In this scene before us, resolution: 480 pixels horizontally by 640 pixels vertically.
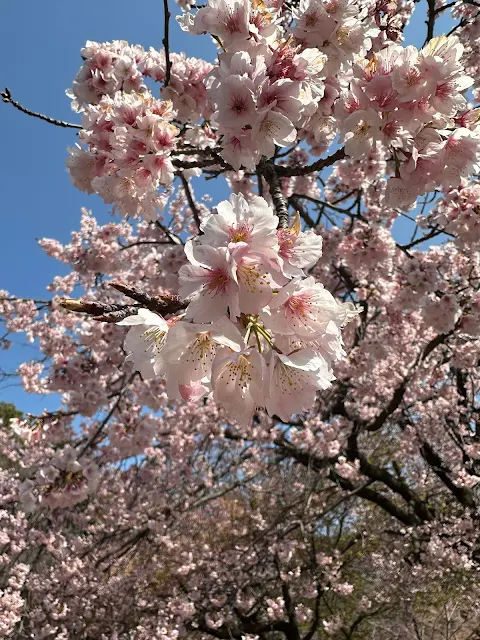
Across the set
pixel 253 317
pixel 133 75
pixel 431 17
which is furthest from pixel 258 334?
pixel 431 17

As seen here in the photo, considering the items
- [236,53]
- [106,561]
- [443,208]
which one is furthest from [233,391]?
[106,561]

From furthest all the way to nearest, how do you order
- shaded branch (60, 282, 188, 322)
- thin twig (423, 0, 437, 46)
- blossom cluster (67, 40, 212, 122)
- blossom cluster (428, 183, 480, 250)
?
1. blossom cluster (428, 183, 480, 250)
2. thin twig (423, 0, 437, 46)
3. blossom cluster (67, 40, 212, 122)
4. shaded branch (60, 282, 188, 322)

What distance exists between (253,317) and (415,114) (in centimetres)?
109

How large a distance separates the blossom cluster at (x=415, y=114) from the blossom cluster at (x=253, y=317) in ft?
2.88

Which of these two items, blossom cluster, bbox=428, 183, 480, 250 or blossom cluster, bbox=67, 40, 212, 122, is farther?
blossom cluster, bbox=428, 183, 480, 250

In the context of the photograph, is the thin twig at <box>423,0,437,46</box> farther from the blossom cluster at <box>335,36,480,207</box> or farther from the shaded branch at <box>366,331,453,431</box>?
the shaded branch at <box>366,331,453,431</box>

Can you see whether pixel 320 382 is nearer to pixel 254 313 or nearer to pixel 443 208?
pixel 254 313

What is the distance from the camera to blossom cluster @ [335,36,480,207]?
1.44 meters

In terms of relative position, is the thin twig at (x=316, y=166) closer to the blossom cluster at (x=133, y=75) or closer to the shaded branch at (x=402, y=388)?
the blossom cluster at (x=133, y=75)

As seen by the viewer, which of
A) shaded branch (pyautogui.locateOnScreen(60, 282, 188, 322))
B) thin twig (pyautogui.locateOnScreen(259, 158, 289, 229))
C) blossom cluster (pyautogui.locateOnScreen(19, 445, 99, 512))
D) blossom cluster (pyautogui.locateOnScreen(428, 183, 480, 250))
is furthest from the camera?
blossom cluster (pyautogui.locateOnScreen(19, 445, 99, 512))

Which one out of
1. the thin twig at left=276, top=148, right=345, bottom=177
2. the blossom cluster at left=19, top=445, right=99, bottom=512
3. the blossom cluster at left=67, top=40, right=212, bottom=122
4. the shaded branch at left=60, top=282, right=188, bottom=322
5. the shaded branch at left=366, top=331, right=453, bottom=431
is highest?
the shaded branch at left=366, top=331, right=453, bottom=431

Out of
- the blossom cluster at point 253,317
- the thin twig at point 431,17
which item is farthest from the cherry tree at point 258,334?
the thin twig at point 431,17

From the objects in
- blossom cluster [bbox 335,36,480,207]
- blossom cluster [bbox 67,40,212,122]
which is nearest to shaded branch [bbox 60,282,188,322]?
blossom cluster [bbox 335,36,480,207]

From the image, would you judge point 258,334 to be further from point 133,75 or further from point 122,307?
point 133,75
